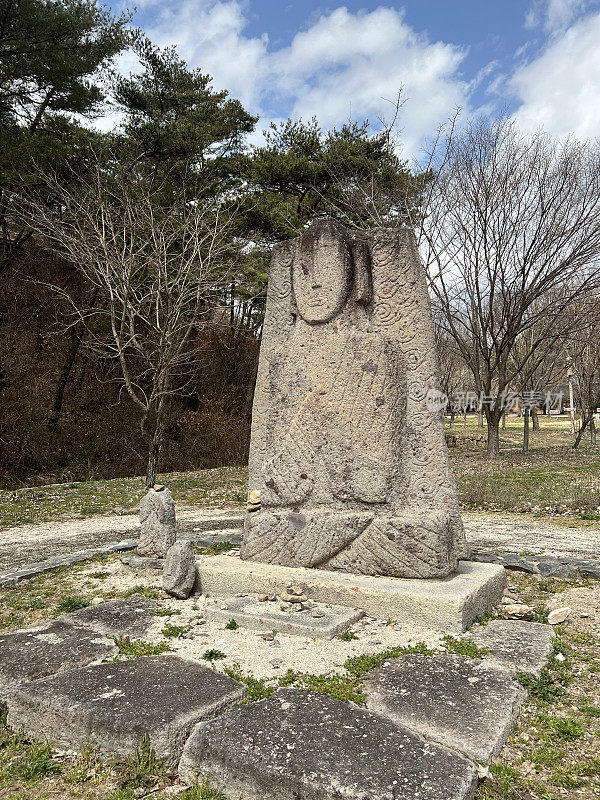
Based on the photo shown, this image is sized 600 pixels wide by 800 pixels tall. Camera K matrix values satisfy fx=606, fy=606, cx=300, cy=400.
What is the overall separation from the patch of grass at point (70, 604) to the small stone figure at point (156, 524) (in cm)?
130

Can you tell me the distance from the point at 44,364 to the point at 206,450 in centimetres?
600

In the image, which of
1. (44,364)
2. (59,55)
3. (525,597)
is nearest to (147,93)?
(59,55)

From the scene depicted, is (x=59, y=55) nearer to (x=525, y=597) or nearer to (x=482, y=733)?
(x=525, y=597)

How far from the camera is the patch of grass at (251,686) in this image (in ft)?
10.4

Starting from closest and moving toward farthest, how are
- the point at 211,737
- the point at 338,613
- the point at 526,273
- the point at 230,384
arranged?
the point at 211,737 < the point at 338,613 < the point at 526,273 < the point at 230,384

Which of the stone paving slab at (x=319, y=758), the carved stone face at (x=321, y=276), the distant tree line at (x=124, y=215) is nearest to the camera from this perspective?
the stone paving slab at (x=319, y=758)

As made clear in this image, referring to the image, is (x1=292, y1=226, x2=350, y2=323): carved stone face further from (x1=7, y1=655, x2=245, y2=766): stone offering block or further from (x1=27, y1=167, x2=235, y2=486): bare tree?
(x1=27, y1=167, x2=235, y2=486): bare tree

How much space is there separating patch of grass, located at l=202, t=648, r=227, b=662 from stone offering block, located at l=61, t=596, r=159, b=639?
1.90 feet

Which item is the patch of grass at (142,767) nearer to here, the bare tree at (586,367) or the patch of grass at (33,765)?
the patch of grass at (33,765)

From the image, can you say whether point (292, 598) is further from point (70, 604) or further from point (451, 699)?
point (70, 604)

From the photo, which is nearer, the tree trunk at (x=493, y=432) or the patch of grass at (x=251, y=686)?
the patch of grass at (x=251, y=686)

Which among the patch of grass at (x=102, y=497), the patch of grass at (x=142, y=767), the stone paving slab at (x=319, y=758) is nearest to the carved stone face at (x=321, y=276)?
the stone paving slab at (x=319, y=758)

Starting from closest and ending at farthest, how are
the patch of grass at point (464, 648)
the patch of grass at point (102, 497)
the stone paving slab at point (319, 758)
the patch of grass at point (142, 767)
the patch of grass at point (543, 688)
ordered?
1. the stone paving slab at point (319, 758)
2. the patch of grass at point (142, 767)
3. the patch of grass at point (543, 688)
4. the patch of grass at point (464, 648)
5. the patch of grass at point (102, 497)

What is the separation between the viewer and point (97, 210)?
571 inches
